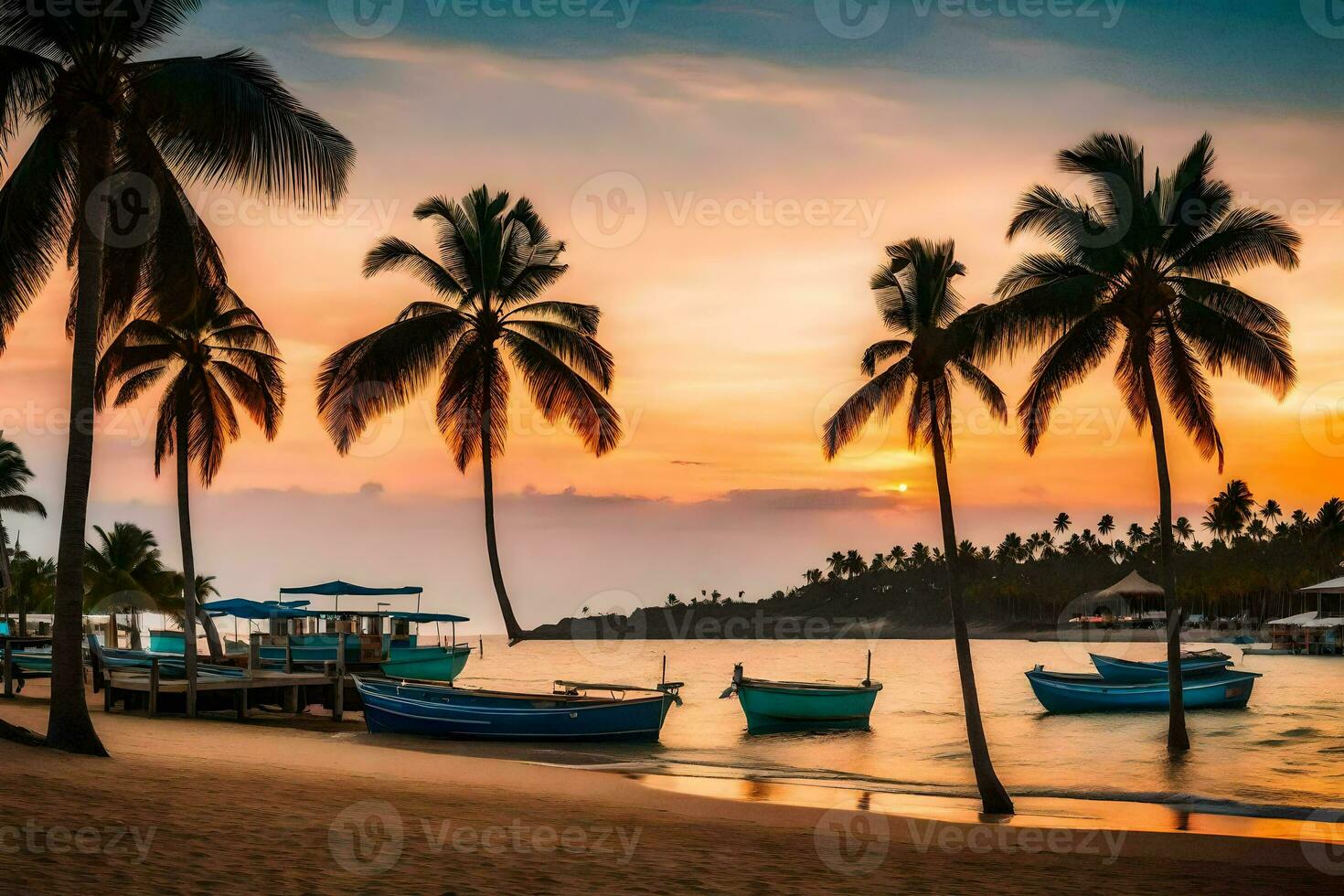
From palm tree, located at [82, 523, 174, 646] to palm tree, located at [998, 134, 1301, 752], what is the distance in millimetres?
52938

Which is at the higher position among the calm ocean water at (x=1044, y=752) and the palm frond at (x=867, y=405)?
the palm frond at (x=867, y=405)

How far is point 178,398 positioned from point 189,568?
4879mm

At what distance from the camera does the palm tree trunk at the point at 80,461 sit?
15.4 m

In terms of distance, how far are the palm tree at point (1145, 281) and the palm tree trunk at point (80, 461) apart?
16.3 m

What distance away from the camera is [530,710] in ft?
93.8

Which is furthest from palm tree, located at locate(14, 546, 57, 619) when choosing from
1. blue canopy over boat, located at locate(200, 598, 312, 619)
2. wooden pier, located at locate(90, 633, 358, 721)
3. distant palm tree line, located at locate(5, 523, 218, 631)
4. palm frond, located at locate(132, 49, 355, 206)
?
palm frond, located at locate(132, 49, 355, 206)

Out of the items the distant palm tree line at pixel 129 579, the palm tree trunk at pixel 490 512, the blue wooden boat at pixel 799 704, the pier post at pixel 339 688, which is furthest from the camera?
the distant palm tree line at pixel 129 579

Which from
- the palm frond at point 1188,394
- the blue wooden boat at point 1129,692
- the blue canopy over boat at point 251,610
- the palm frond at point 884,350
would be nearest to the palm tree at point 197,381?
the blue canopy over boat at point 251,610

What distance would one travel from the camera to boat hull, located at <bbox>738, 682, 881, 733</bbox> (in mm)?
36188

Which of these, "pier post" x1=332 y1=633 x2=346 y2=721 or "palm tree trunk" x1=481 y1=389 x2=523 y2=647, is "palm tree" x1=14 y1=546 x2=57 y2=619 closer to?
"pier post" x1=332 y1=633 x2=346 y2=721

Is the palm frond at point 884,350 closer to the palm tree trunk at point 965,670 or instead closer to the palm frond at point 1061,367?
the palm tree trunk at point 965,670

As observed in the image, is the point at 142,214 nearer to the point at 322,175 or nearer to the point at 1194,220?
the point at 322,175

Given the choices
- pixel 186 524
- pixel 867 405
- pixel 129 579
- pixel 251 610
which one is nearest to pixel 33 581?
pixel 129 579

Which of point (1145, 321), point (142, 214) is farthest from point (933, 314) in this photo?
point (142, 214)
